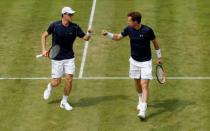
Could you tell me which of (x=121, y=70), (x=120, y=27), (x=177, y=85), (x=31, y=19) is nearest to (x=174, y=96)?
(x=177, y=85)

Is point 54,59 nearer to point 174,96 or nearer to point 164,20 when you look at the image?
point 174,96

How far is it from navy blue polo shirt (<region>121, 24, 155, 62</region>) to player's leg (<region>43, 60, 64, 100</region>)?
6.51ft

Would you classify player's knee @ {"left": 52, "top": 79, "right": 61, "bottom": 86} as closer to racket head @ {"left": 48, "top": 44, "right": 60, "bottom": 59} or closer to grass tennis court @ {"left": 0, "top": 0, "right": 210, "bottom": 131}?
grass tennis court @ {"left": 0, "top": 0, "right": 210, "bottom": 131}

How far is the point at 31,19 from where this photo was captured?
918 inches

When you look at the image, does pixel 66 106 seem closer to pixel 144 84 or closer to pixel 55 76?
pixel 55 76

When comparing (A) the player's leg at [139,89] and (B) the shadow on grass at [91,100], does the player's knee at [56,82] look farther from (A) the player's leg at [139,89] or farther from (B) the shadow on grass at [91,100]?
(A) the player's leg at [139,89]

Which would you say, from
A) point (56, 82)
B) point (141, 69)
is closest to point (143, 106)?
point (141, 69)

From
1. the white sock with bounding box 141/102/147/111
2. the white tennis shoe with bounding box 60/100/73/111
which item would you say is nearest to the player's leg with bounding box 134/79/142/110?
the white sock with bounding box 141/102/147/111

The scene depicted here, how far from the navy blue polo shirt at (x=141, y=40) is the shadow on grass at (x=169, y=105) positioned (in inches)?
60.8

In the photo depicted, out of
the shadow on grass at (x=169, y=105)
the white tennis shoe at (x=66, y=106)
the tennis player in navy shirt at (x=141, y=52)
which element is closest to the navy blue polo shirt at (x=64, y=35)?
the tennis player in navy shirt at (x=141, y=52)

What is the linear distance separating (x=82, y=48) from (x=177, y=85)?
166 inches

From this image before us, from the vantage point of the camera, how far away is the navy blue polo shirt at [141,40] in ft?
52.4

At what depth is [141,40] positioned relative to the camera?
16.0 meters

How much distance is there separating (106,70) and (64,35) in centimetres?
331
